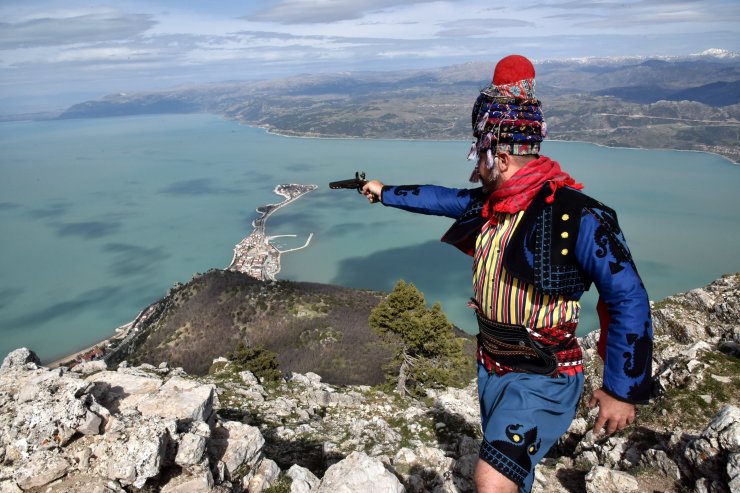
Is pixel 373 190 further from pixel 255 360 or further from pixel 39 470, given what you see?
pixel 255 360

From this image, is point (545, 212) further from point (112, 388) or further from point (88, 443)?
point (112, 388)

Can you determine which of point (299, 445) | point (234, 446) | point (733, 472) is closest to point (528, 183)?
point (733, 472)

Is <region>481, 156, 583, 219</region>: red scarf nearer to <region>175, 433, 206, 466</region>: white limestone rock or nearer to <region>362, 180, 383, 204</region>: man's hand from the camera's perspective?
<region>362, 180, 383, 204</region>: man's hand

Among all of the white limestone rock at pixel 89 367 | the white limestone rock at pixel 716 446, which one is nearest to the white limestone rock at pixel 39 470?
the white limestone rock at pixel 716 446

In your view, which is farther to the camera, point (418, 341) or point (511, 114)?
point (418, 341)

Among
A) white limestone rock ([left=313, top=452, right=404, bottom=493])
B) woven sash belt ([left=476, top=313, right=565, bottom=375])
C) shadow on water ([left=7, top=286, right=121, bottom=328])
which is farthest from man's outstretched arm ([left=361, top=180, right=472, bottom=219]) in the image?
shadow on water ([left=7, top=286, right=121, bottom=328])

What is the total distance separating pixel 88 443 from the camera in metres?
5.59

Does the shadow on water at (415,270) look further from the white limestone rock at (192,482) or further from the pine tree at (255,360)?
the white limestone rock at (192,482)

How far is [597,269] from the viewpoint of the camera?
2479 millimetres

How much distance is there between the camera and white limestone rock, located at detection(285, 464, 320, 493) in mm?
5973

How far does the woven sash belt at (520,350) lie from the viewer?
2916 millimetres

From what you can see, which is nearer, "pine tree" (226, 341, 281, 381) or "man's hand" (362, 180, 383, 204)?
"man's hand" (362, 180, 383, 204)

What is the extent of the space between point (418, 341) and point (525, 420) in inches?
690

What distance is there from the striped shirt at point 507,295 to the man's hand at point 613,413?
0.50m
